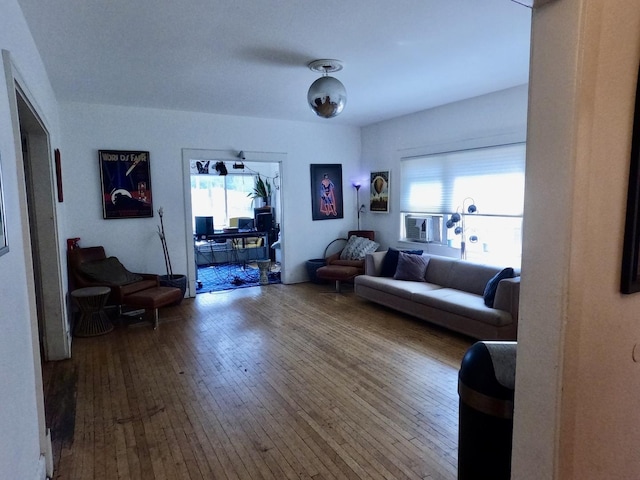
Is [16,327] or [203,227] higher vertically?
[203,227]

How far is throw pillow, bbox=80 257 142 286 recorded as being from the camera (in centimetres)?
472

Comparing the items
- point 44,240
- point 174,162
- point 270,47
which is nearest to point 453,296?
point 270,47

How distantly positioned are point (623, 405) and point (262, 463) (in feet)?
5.97

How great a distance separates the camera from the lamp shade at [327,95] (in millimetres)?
3516

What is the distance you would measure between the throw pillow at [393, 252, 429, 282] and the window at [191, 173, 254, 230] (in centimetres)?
576

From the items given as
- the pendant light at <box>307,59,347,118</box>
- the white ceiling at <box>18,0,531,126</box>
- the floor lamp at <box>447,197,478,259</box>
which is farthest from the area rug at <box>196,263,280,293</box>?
the pendant light at <box>307,59,347,118</box>

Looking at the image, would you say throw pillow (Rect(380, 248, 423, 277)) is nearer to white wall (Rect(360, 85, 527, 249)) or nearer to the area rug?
white wall (Rect(360, 85, 527, 249))

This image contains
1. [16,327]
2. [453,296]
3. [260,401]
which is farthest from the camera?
[453,296]

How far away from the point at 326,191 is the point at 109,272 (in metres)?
3.83

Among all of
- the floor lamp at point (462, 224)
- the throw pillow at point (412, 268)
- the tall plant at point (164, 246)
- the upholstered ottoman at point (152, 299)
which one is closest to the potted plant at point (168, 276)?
the tall plant at point (164, 246)

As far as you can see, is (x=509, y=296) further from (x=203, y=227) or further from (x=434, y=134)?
(x=203, y=227)

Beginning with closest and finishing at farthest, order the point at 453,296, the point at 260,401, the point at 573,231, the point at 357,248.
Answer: the point at 573,231, the point at 260,401, the point at 453,296, the point at 357,248

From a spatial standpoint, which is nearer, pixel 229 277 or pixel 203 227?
pixel 229 277

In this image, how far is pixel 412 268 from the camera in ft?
17.1
